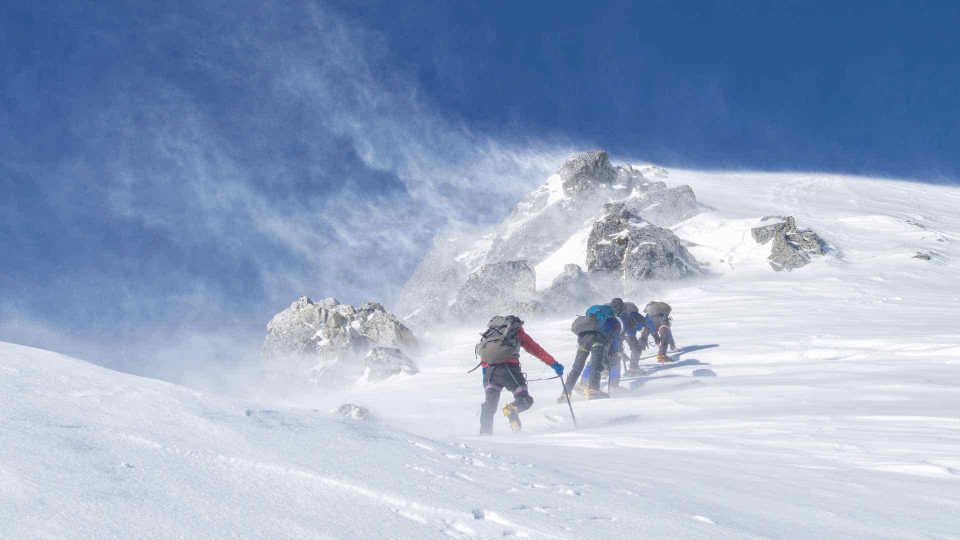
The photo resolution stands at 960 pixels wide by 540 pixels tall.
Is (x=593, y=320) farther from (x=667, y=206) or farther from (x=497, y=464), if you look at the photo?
(x=667, y=206)

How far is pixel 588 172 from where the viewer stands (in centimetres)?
5294

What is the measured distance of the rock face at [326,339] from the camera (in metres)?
28.6

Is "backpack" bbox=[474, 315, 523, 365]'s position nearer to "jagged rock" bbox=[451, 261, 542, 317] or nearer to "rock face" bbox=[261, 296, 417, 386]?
"rock face" bbox=[261, 296, 417, 386]

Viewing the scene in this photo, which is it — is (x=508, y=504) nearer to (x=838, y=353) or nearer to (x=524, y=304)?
(x=838, y=353)

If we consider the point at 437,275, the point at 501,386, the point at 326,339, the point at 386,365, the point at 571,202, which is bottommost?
the point at 501,386

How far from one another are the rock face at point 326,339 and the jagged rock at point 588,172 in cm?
2461

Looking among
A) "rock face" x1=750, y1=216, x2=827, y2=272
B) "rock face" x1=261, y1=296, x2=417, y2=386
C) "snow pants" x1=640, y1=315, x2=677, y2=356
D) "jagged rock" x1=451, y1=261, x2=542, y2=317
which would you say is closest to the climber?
"snow pants" x1=640, y1=315, x2=677, y2=356

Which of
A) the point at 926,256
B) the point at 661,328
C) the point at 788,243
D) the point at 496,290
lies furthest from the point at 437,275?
the point at 661,328

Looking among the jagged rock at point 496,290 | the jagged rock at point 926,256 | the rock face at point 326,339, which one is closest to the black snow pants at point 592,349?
the rock face at point 326,339

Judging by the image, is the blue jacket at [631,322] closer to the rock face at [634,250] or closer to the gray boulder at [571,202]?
the rock face at [634,250]

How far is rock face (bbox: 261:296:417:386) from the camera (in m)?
28.6

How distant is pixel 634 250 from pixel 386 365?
47.1 feet

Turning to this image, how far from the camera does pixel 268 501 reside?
3.58 m

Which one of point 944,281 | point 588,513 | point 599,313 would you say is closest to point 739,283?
point 944,281
